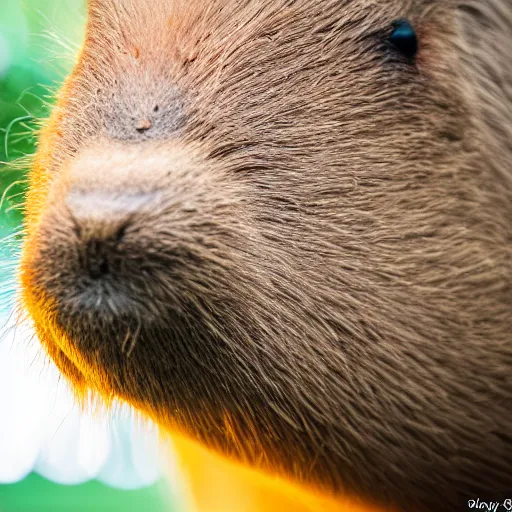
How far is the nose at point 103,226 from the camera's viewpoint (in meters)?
0.51

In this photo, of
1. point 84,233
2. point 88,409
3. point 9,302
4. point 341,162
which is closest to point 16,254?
point 9,302

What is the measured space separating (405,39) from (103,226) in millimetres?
266

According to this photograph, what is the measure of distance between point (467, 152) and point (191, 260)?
0.22 metres

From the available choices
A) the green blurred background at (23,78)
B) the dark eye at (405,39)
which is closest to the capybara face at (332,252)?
the dark eye at (405,39)

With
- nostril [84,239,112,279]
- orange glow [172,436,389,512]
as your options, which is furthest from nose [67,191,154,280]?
orange glow [172,436,389,512]

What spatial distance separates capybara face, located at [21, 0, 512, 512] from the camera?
1.72ft

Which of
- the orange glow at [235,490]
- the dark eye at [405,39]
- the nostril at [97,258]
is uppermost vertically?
the dark eye at [405,39]

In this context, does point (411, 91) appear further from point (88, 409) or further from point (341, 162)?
point (88, 409)

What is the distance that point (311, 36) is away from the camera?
56 cm

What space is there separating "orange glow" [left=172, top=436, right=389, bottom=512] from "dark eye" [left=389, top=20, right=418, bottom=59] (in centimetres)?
36

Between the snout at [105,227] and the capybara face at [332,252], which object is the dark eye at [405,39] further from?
the snout at [105,227]

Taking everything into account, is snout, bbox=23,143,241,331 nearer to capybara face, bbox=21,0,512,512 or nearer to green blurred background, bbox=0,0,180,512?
capybara face, bbox=21,0,512,512

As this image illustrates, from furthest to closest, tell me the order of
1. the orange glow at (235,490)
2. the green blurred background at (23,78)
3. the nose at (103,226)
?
the green blurred background at (23,78) → the orange glow at (235,490) → the nose at (103,226)

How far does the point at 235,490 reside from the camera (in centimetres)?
85
